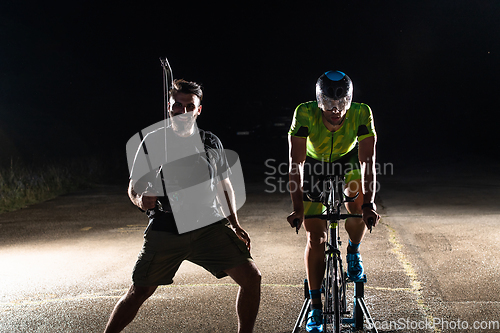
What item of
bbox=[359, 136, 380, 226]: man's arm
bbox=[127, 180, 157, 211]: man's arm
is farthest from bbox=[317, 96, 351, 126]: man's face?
bbox=[127, 180, 157, 211]: man's arm

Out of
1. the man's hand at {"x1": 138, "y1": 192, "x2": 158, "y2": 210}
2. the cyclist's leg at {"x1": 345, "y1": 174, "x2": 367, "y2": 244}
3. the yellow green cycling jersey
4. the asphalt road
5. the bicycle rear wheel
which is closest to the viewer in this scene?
the man's hand at {"x1": 138, "y1": 192, "x2": 158, "y2": 210}

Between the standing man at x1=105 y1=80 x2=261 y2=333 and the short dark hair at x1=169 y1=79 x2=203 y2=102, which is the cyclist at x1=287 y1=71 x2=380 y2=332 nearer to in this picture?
the standing man at x1=105 y1=80 x2=261 y2=333

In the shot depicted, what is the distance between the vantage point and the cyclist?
152 inches

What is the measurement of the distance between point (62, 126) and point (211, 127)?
1263 centimetres

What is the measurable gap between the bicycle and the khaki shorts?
1.74 ft

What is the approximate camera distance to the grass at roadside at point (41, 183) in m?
12.6

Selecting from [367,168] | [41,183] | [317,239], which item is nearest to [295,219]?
[317,239]

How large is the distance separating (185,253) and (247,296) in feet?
1.74

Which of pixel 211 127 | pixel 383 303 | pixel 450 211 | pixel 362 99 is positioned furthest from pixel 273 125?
pixel 383 303

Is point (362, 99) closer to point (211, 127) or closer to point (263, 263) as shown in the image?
point (211, 127)

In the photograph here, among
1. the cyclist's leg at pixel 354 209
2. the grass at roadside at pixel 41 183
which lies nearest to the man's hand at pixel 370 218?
the cyclist's leg at pixel 354 209

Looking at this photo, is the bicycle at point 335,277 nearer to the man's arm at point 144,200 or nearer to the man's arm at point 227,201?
the man's arm at point 227,201

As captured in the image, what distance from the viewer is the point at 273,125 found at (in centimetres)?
3909

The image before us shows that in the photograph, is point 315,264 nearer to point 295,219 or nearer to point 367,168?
point 295,219
